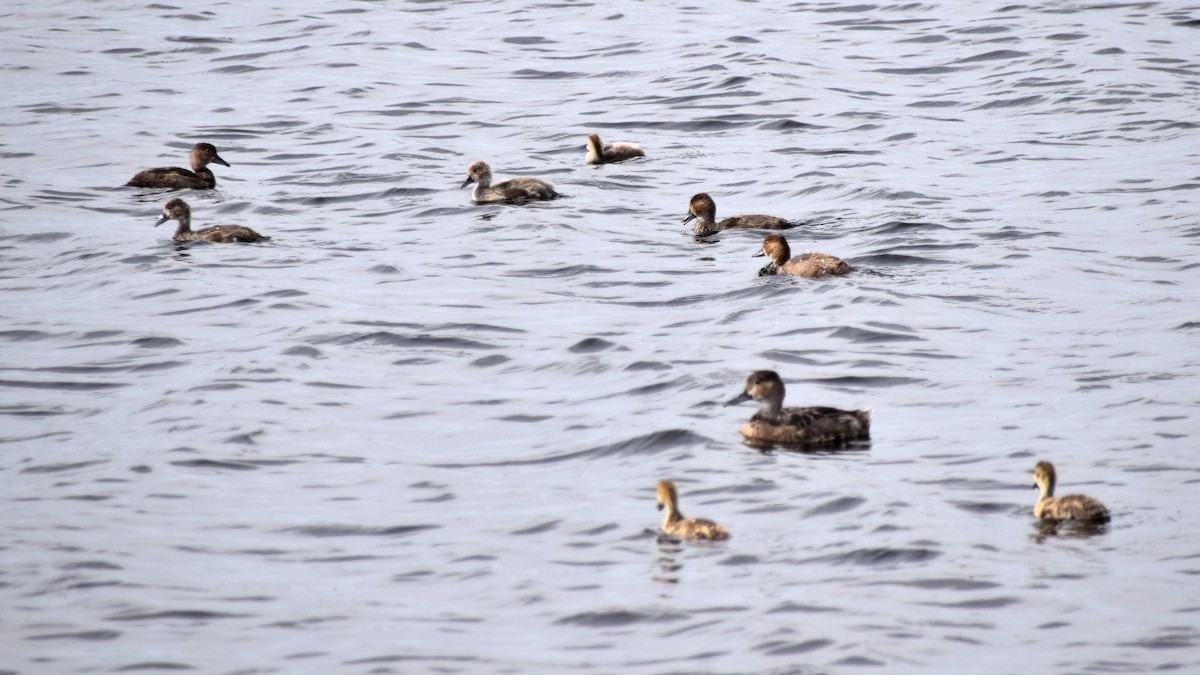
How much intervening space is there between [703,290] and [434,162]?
7403 mm

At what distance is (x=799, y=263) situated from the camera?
53.6ft

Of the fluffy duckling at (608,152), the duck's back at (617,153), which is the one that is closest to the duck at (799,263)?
the fluffy duckling at (608,152)

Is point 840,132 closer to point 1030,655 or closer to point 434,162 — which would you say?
point 434,162

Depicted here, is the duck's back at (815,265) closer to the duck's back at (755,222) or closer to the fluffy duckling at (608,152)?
the duck's back at (755,222)

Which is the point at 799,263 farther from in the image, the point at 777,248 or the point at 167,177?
the point at 167,177

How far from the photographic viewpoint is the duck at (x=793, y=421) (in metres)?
11.7

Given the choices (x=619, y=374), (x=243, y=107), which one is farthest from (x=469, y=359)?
(x=243, y=107)

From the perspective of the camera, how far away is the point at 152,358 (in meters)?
14.4

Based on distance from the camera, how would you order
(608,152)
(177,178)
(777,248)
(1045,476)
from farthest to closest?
(608,152) < (177,178) < (777,248) < (1045,476)

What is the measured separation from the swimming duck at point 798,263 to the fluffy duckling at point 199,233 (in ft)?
18.5

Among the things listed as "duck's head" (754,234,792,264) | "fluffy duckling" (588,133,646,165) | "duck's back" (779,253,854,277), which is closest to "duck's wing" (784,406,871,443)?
"duck's back" (779,253,854,277)

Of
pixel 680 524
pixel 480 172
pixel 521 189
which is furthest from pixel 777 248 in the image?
pixel 680 524

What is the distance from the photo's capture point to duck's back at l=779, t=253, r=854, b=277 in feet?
53.4

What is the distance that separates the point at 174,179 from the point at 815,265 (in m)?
8.69
